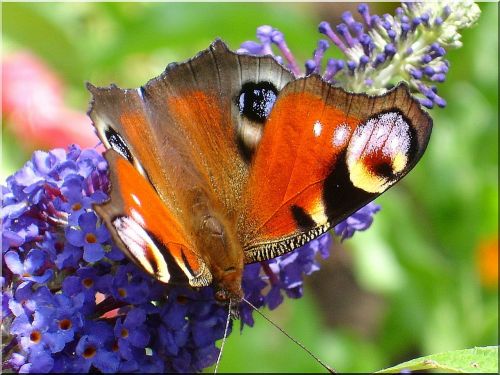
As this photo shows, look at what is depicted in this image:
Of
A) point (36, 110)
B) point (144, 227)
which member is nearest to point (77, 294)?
point (144, 227)

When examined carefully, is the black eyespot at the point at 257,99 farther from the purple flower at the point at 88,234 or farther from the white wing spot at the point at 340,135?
the purple flower at the point at 88,234

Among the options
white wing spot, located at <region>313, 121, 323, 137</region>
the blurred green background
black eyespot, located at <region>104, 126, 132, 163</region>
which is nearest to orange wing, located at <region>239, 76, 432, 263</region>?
white wing spot, located at <region>313, 121, 323, 137</region>

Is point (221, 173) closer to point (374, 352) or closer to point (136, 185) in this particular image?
point (136, 185)

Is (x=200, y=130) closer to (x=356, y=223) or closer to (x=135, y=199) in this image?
(x=135, y=199)

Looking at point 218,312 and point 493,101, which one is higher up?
point 218,312

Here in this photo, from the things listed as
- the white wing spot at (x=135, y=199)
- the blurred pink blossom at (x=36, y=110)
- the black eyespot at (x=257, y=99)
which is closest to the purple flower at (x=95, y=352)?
the white wing spot at (x=135, y=199)

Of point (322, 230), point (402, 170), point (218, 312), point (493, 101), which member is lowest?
point (493, 101)

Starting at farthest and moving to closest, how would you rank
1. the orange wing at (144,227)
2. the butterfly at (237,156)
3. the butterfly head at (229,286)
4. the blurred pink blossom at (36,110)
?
1. the blurred pink blossom at (36,110)
2. the butterfly head at (229,286)
3. the butterfly at (237,156)
4. the orange wing at (144,227)

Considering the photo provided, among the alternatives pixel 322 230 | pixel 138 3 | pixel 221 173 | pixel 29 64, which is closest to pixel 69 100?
pixel 29 64
